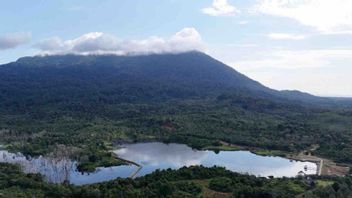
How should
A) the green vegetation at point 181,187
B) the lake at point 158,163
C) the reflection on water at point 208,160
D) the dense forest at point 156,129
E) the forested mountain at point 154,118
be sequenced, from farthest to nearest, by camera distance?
the forested mountain at point 154,118, the reflection on water at point 208,160, the lake at point 158,163, the dense forest at point 156,129, the green vegetation at point 181,187

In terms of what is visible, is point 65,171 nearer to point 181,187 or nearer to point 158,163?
point 158,163

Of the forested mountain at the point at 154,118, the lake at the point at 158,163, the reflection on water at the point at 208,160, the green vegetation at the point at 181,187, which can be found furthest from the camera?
the forested mountain at the point at 154,118

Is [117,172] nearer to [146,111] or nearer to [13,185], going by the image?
[13,185]

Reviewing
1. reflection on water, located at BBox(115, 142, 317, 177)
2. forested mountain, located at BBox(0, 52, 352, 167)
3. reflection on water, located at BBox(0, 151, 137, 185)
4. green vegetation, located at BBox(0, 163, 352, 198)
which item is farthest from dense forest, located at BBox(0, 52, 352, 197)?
reflection on water, located at BBox(115, 142, 317, 177)

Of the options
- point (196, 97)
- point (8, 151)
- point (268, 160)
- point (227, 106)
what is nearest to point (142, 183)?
point (268, 160)

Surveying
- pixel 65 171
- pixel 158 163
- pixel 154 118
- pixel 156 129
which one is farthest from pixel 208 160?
pixel 154 118

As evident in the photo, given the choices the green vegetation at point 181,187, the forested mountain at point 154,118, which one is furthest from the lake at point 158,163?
the green vegetation at point 181,187

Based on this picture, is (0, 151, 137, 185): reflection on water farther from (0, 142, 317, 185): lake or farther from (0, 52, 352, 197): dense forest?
(0, 52, 352, 197): dense forest

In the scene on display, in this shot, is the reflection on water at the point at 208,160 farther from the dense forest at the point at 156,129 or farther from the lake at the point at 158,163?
the dense forest at the point at 156,129
